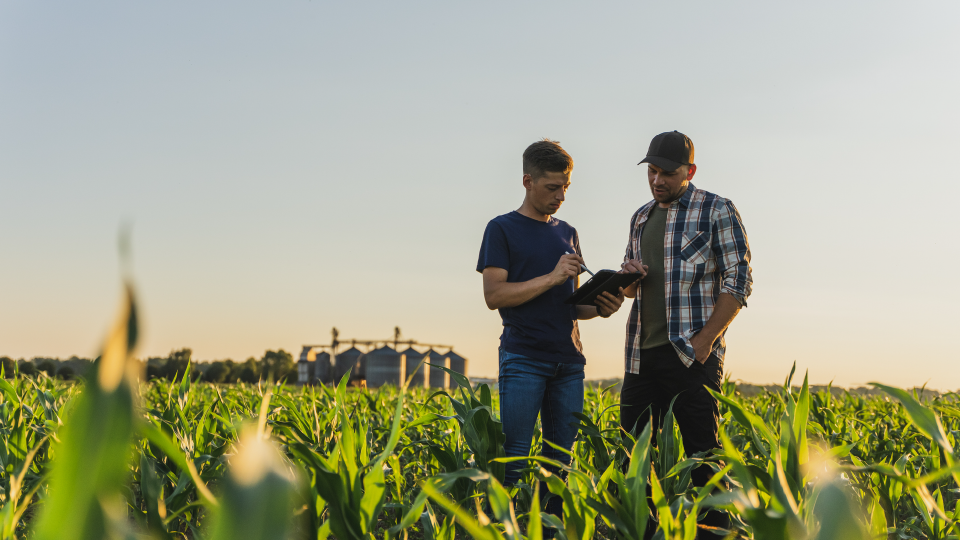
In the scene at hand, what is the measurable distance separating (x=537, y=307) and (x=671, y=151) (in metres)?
0.91

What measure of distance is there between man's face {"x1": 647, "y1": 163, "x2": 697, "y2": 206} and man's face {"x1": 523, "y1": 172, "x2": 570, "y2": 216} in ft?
1.41

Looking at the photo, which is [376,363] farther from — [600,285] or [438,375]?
[600,285]

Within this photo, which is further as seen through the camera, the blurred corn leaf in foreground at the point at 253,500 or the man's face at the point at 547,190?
the man's face at the point at 547,190

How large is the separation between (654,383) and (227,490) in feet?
8.41

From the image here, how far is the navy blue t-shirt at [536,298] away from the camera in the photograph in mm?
2605

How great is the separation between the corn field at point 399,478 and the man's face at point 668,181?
0.94 metres

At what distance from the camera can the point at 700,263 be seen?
8.95 feet

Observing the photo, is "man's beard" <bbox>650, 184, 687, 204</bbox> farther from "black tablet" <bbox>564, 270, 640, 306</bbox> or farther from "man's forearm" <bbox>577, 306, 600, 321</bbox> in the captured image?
"man's forearm" <bbox>577, 306, 600, 321</bbox>

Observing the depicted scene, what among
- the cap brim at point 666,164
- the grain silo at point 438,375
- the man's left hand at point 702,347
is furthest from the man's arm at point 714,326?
the grain silo at point 438,375

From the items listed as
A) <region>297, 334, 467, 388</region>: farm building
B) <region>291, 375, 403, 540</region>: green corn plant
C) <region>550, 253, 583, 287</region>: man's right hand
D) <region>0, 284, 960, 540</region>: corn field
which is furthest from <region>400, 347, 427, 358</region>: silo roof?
<region>291, 375, 403, 540</region>: green corn plant

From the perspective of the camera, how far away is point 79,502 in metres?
0.43

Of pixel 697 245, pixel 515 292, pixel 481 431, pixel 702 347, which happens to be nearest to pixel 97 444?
pixel 481 431

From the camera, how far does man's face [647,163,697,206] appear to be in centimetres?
281

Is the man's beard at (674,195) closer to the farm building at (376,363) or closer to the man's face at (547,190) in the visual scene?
the man's face at (547,190)
